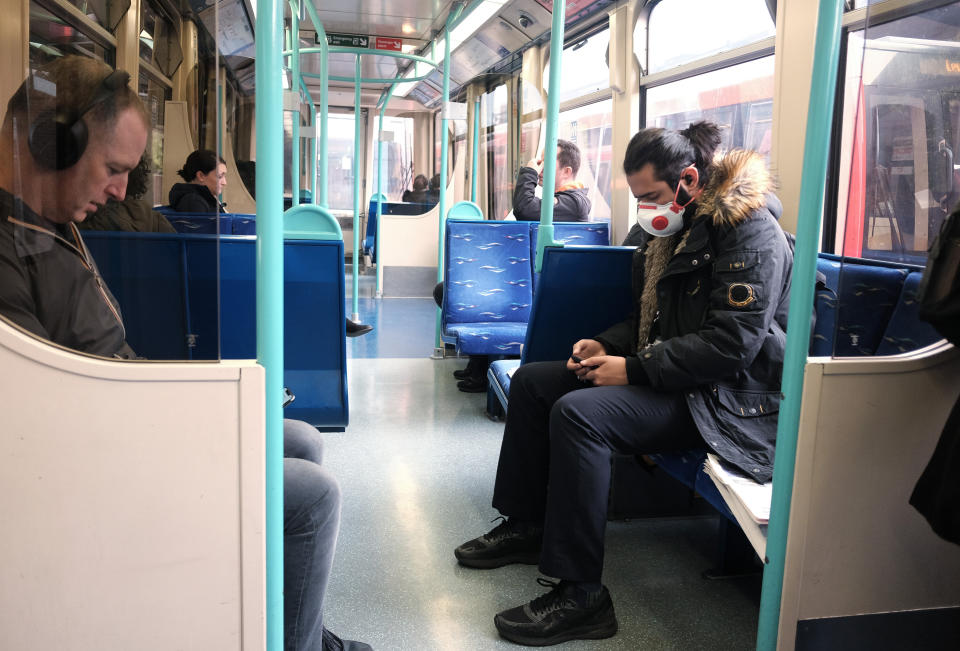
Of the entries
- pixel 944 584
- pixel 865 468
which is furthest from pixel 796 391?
pixel 944 584

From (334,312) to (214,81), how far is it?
134 centimetres

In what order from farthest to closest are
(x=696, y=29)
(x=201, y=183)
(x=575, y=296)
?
(x=696, y=29)
(x=575, y=296)
(x=201, y=183)

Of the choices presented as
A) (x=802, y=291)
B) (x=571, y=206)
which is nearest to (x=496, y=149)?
(x=571, y=206)

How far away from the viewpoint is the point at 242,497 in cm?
127

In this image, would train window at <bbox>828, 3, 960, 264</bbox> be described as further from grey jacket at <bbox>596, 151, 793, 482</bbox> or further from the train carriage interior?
grey jacket at <bbox>596, 151, 793, 482</bbox>

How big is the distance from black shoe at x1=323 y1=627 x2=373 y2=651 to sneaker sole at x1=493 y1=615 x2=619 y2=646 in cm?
35

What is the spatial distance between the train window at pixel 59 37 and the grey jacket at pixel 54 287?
7.9 inches

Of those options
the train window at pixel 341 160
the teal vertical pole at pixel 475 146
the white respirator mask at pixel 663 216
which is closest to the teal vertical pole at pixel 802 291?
the white respirator mask at pixel 663 216

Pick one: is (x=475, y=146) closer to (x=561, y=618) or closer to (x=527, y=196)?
(x=527, y=196)

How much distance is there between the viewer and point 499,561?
240 cm

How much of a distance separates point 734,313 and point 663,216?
1.28ft

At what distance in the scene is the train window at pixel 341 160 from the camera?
14.9 m

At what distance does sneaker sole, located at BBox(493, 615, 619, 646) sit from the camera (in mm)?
1975

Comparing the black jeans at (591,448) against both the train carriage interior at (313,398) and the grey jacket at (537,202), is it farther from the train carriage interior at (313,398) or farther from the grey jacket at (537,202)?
the grey jacket at (537,202)
